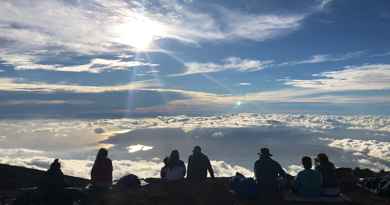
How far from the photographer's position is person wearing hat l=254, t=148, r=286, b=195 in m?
13.3

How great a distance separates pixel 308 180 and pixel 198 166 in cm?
517

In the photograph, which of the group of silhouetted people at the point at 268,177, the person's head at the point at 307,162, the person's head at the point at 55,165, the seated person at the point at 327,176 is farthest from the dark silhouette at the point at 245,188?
the person's head at the point at 55,165

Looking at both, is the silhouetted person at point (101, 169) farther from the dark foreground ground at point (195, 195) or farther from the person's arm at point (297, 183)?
the person's arm at point (297, 183)

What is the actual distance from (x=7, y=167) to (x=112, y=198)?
13.9 meters

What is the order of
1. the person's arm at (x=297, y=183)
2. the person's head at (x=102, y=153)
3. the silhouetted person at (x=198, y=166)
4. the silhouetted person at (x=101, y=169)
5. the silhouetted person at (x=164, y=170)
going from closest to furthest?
the person's arm at (x=297, y=183), the person's head at (x=102, y=153), the silhouetted person at (x=101, y=169), the silhouetted person at (x=198, y=166), the silhouetted person at (x=164, y=170)

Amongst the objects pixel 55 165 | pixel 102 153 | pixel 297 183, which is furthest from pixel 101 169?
pixel 297 183

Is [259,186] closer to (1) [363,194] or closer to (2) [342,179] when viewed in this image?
(1) [363,194]

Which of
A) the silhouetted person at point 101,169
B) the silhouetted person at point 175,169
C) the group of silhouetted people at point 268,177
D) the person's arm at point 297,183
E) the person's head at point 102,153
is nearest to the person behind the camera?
the group of silhouetted people at point 268,177

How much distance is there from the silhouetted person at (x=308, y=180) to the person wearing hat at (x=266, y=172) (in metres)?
0.74

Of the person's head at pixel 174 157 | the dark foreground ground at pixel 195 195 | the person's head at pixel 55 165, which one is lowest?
the dark foreground ground at pixel 195 195

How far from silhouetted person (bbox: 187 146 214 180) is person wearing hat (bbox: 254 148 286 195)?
341 cm

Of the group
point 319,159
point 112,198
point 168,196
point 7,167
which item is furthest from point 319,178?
point 7,167

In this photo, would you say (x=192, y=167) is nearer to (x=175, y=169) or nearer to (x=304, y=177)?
(x=175, y=169)

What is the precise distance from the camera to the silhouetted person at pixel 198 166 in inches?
646
